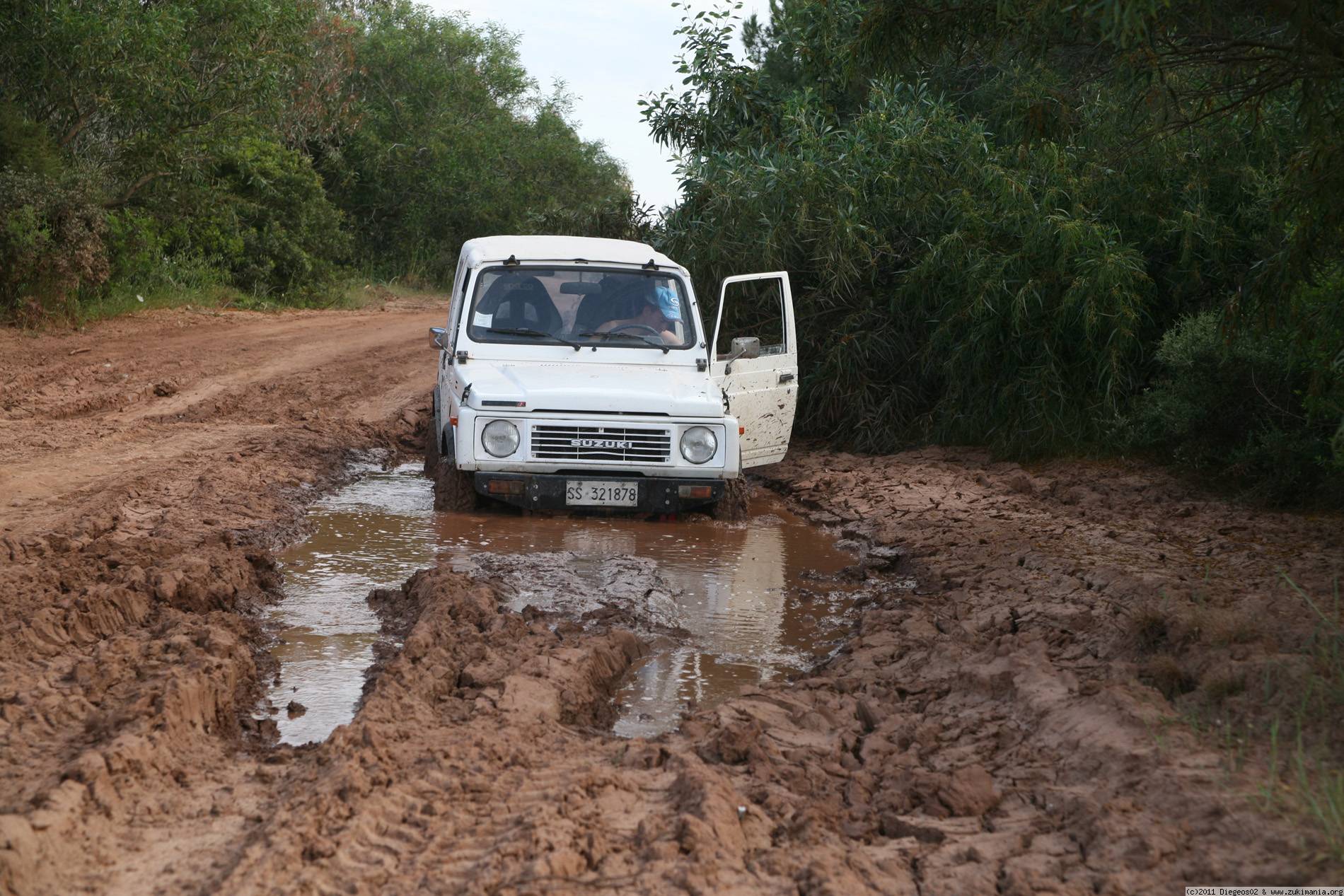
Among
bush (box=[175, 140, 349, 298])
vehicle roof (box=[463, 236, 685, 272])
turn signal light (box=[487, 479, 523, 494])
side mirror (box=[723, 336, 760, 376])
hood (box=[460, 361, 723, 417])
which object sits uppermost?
bush (box=[175, 140, 349, 298])

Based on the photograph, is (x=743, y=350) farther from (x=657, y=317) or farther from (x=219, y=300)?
(x=219, y=300)

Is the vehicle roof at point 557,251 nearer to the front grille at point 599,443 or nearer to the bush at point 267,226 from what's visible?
the front grille at point 599,443

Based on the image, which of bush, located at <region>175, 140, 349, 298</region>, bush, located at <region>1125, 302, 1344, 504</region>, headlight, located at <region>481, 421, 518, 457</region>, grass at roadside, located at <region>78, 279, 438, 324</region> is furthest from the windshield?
bush, located at <region>175, 140, 349, 298</region>

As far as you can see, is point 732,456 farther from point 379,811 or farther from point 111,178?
point 111,178

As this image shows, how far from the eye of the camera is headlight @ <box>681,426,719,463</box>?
748 centimetres

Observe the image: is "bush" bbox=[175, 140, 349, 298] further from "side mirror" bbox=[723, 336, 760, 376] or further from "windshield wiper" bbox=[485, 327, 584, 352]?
"side mirror" bbox=[723, 336, 760, 376]

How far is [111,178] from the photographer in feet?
58.1

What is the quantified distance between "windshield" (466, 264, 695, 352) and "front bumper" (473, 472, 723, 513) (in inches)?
45.9

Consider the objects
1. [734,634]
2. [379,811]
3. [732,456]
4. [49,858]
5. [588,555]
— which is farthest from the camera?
[732,456]

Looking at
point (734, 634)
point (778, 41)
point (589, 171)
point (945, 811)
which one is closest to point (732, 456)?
point (734, 634)

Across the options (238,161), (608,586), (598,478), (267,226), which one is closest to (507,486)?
(598,478)

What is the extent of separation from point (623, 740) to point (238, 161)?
19291 mm

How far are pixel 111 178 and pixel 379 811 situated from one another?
1673cm

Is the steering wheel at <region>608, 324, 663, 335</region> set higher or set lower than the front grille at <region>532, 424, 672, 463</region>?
higher
